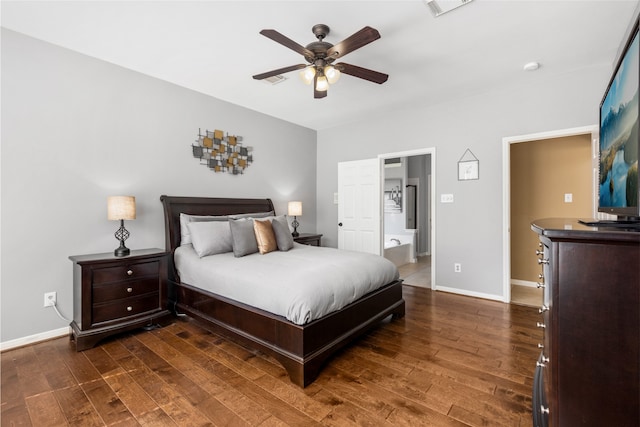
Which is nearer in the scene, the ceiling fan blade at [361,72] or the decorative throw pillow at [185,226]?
the ceiling fan blade at [361,72]

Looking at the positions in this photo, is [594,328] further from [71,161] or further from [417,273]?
[417,273]

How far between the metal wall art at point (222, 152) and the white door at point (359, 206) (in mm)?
1737

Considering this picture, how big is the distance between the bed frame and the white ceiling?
62.3 inches

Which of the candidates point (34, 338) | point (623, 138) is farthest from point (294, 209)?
point (623, 138)

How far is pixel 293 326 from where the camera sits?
2.03m

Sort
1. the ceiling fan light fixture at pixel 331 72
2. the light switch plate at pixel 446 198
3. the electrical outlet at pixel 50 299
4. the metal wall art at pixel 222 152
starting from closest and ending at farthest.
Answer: the ceiling fan light fixture at pixel 331 72 < the electrical outlet at pixel 50 299 < the metal wall art at pixel 222 152 < the light switch plate at pixel 446 198

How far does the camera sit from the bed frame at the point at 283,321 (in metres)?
2.02

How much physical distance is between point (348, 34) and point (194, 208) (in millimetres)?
2623

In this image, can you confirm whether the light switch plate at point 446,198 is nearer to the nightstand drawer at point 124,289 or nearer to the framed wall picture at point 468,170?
the framed wall picture at point 468,170

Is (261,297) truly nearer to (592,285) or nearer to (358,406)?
(358,406)

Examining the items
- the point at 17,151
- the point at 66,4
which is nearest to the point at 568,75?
the point at 66,4

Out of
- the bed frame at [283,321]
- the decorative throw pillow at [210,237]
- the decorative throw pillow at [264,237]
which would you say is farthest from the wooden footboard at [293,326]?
the decorative throw pillow at [264,237]

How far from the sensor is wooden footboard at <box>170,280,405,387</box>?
2.01 metres

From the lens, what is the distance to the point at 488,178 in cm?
379
